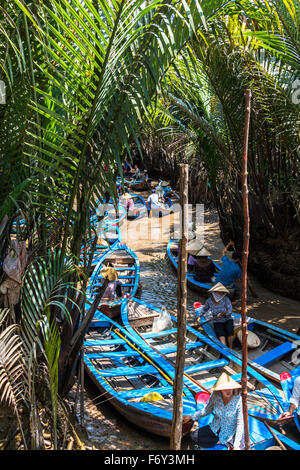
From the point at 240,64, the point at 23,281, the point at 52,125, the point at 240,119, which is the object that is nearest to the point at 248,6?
the point at 240,64

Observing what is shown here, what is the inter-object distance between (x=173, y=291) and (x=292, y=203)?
3004 millimetres

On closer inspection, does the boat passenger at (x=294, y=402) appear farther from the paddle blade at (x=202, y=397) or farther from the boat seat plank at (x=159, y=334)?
the boat seat plank at (x=159, y=334)

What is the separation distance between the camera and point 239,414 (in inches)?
133

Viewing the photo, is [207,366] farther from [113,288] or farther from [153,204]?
[153,204]

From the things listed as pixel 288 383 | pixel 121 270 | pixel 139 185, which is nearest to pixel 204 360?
pixel 288 383

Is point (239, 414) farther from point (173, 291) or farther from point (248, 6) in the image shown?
point (173, 291)

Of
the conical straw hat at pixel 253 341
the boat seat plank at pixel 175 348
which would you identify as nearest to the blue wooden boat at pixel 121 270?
the boat seat plank at pixel 175 348

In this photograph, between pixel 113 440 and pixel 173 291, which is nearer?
pixel 113 440

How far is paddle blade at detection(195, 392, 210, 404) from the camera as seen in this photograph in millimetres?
3980

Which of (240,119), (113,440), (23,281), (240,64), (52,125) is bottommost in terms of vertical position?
(113,440)

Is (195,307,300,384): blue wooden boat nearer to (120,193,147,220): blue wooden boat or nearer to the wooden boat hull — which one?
the wooden boat hull

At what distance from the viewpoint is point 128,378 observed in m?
5.09

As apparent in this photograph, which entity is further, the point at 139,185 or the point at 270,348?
the point at 139,185

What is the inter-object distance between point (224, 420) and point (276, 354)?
74.2 inches
